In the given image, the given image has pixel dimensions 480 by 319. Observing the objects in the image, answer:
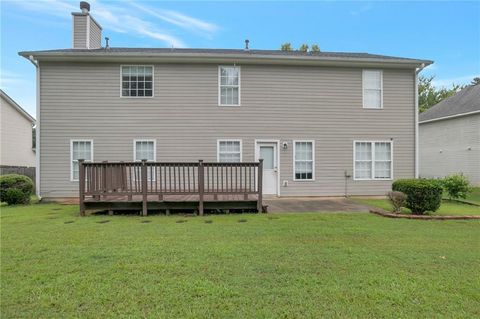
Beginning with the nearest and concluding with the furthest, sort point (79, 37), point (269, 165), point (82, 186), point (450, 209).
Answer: point (82, 186)
point (450, 209)
point (269, 165)
point (79, 37)

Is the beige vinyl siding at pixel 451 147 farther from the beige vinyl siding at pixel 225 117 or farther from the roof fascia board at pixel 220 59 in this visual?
the roof fascia board at pixel 220 59

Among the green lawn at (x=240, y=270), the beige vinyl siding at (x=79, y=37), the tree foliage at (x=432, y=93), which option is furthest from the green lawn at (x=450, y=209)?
the tree foliage at (x=432, y=93)

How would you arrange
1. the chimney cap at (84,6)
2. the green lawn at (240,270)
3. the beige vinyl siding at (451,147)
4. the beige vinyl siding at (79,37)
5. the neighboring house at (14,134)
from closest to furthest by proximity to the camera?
the green lawn at (240,270), the beige vinyl siding at (79,37), the chimney cap at (84,6), the beige vinyl siding at (451,147), the neighboring house at (14,134)

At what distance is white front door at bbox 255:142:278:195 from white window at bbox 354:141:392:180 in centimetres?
301

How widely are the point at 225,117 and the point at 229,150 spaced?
3.90ft

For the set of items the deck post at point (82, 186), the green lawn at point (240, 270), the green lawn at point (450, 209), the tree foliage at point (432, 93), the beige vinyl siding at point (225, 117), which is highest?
the tree foliage at point (432, 93)

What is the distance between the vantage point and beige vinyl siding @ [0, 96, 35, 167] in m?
19.2

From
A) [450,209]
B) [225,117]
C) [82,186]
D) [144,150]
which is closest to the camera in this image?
[82,186]

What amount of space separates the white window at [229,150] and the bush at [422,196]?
18.4ft

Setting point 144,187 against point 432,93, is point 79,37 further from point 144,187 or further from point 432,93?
point 432,93

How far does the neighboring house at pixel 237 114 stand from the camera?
11008 millimetres

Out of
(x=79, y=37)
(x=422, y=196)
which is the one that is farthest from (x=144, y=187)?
(x=79, y=37)

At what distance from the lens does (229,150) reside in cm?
1138

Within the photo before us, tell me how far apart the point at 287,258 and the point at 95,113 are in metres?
9.42
